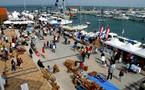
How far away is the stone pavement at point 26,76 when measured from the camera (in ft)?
54.6

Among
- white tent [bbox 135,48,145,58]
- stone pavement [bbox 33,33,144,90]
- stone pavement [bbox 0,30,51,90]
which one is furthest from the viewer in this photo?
white tent [bbox 135,48,145,58]

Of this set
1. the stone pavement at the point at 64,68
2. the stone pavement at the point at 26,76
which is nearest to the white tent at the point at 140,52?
the stone pavement at the point at 64,68

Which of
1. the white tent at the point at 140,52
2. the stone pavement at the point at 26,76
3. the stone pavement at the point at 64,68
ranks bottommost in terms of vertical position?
the stone pavement at the point at 64,68

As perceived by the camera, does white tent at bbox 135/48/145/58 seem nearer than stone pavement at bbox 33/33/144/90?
No

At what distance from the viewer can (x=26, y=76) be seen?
18766 millimetres

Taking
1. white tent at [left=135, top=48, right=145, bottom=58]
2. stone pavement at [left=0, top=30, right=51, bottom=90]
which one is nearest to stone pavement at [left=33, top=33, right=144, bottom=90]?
stone pavement at [left=0, top=30, right=51, bottom=90]

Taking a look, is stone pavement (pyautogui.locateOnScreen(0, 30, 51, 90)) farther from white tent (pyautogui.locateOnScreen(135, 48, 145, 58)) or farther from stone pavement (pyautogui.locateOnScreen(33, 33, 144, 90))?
→ white tent (pyautogui.locateOnScreen(135, 48, 145, 58))

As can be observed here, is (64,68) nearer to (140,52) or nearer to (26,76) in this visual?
(26,76)

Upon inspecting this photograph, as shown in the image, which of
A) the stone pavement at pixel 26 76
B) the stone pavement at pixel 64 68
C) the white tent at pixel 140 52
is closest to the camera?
the stone pavement at pixel 26 76

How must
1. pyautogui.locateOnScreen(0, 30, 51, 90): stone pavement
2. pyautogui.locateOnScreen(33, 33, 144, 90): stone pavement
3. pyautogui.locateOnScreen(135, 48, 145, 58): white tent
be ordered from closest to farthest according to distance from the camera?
pyautogui.locateOnScreen(0, 30, 51, 90): stone pavement
pyautogui.locateOnScreen(33, 33, 144, 90): stone pavement
pyautogui.locateOnScreen(135, 48, 145, 58): white tent

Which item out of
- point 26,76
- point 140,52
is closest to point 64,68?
point 26,76

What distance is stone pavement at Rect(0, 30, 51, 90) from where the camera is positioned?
1664cm

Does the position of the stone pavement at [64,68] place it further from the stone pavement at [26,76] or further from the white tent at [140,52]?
the white tent at [140,52]

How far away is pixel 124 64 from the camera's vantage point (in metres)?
23.7
